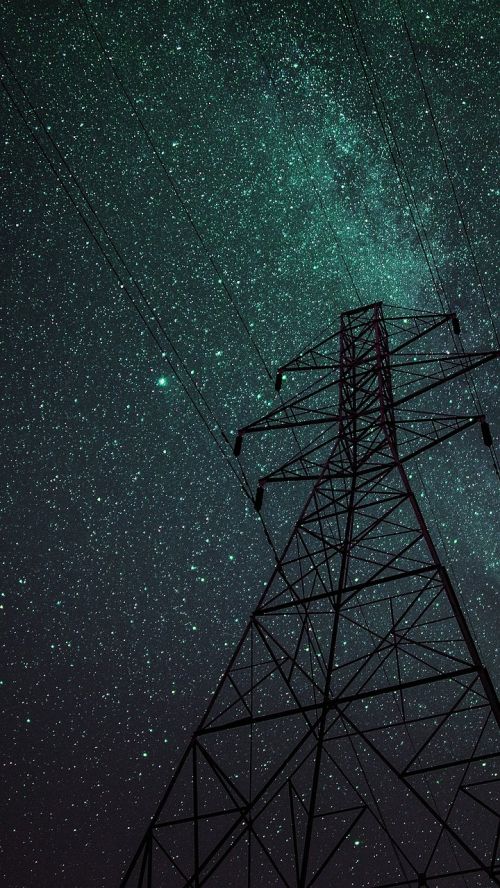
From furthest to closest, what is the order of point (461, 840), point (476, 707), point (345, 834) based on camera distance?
point (345, 834), point (476, 707), point (461, 840)

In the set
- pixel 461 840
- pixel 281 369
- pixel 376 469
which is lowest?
pixel 461 840

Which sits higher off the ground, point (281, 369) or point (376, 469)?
point (281, 369)

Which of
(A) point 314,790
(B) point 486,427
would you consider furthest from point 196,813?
(B) point 486,427

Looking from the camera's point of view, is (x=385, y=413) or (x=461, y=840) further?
(x=385, y=413)

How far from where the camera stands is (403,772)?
6.29 metres

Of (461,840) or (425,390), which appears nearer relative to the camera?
(461,840)

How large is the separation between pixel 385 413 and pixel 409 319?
316cm

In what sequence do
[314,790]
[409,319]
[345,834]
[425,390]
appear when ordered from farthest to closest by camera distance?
[409,319], [425,390], [345,834], [314,790]

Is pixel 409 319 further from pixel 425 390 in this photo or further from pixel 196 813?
pixel 196 813

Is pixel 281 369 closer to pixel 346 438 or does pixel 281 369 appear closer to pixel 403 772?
pixel 346 438

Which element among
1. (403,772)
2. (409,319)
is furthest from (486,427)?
(403,772)

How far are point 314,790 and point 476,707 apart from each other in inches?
70.6

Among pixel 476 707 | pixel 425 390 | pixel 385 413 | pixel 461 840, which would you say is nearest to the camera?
pixel 461 840

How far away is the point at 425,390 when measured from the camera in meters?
9.20
